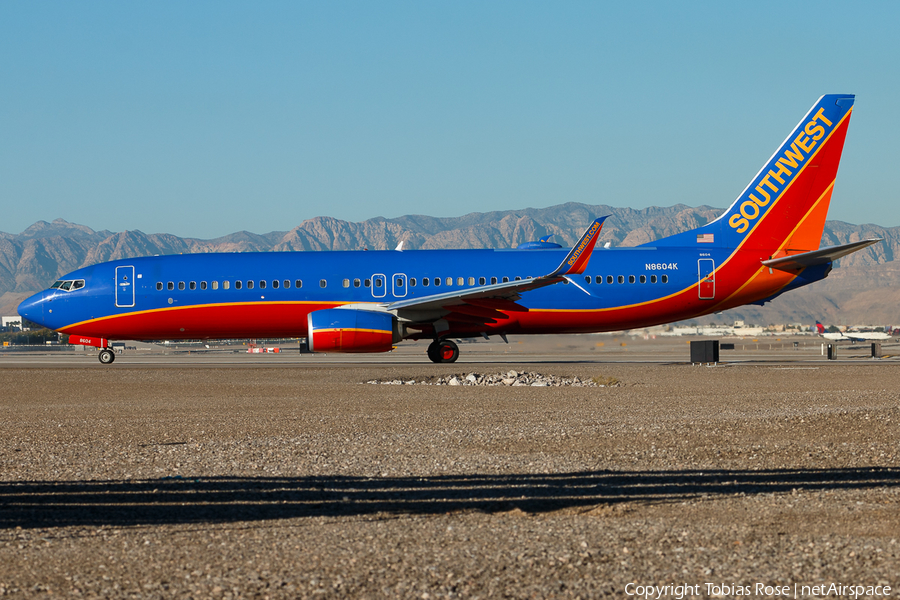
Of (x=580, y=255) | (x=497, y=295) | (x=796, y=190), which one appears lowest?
(x=497, y=295)

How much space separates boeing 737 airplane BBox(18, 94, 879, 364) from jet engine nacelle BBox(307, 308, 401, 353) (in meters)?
0.77

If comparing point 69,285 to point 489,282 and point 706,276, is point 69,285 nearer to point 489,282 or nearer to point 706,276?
point 489,282

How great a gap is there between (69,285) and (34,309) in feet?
5.45

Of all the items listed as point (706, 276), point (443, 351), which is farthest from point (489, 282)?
point (706, 276)

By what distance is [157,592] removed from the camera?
199 inches

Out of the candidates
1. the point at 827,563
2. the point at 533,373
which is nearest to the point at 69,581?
the point at 827,563

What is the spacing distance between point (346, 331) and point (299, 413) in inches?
514

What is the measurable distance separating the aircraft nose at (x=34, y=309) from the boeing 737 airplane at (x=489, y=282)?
0.16 feet

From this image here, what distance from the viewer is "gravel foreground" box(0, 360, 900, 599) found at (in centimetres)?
534

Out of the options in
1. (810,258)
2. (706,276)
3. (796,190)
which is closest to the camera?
(810,258)

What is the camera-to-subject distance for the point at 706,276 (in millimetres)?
30953

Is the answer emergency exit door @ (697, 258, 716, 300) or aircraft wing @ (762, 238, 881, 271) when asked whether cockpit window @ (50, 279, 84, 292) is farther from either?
aircraft wing @ (762, 238, 881, 271)

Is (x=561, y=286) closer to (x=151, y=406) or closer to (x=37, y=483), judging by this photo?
(x=151, y=406)

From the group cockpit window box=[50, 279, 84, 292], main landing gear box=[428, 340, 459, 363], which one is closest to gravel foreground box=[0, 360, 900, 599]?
main landing gear box=[428, 340, 459, 363]
